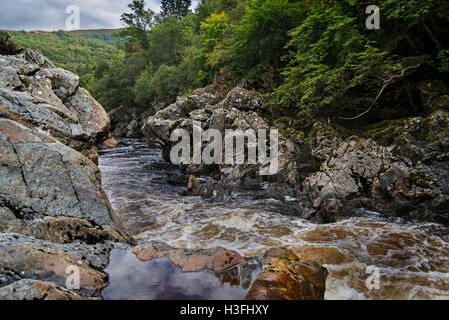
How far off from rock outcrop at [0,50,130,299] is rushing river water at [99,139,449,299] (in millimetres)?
706

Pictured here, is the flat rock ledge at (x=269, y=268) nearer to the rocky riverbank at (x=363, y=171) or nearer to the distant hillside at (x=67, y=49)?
the rocky riverbank at (x=363, y=171)

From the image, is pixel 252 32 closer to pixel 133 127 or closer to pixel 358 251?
pixel 358 251

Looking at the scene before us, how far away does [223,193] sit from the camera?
30.5ft

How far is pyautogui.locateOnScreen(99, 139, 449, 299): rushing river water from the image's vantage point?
3.89m

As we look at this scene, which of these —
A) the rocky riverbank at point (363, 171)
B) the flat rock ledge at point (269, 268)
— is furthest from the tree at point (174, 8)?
the flat rock ledge at point (269, 268)

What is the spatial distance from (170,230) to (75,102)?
36.6 ft

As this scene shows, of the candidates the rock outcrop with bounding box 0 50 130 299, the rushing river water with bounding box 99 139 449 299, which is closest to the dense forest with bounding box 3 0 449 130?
the rushing river water with bounding box 99 139 449 299

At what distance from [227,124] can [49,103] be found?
24.6 ft

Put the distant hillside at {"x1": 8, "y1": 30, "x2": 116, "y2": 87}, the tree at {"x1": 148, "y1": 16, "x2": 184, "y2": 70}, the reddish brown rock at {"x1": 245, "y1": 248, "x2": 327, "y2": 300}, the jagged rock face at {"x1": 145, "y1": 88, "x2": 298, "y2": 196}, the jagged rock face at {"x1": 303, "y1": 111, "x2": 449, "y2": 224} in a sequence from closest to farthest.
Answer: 1. the reddish brown rock at {"x1": 245, "y1": 248, "x2": 327, "y2": 300}
2. the jagged rock face at {"x1": 303, "y1": 111, "x2": 449, "y2": 224}
3. the jagged rock face at {"x1": 145, "y1": 88, "x2": 298, "y2": 196}
4. the tree at {"x1": 148, "y1": 16, "x2": 184, "y2": 70}
5. the distant hillside at {"x1": 8, "y1": 30, "x2": 116, "y2": 87}

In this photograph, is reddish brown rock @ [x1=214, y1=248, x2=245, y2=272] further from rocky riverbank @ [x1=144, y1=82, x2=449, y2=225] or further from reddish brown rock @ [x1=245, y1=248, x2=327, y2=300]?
rocky riverbank @ [x1=144, y1=82, x2=449, y2=225]

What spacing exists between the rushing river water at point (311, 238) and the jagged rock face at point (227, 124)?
160cm

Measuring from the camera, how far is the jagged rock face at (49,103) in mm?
6994

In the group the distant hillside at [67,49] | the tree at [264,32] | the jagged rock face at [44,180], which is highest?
the distant hillside at [67,49]

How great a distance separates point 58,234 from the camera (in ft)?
13.3
